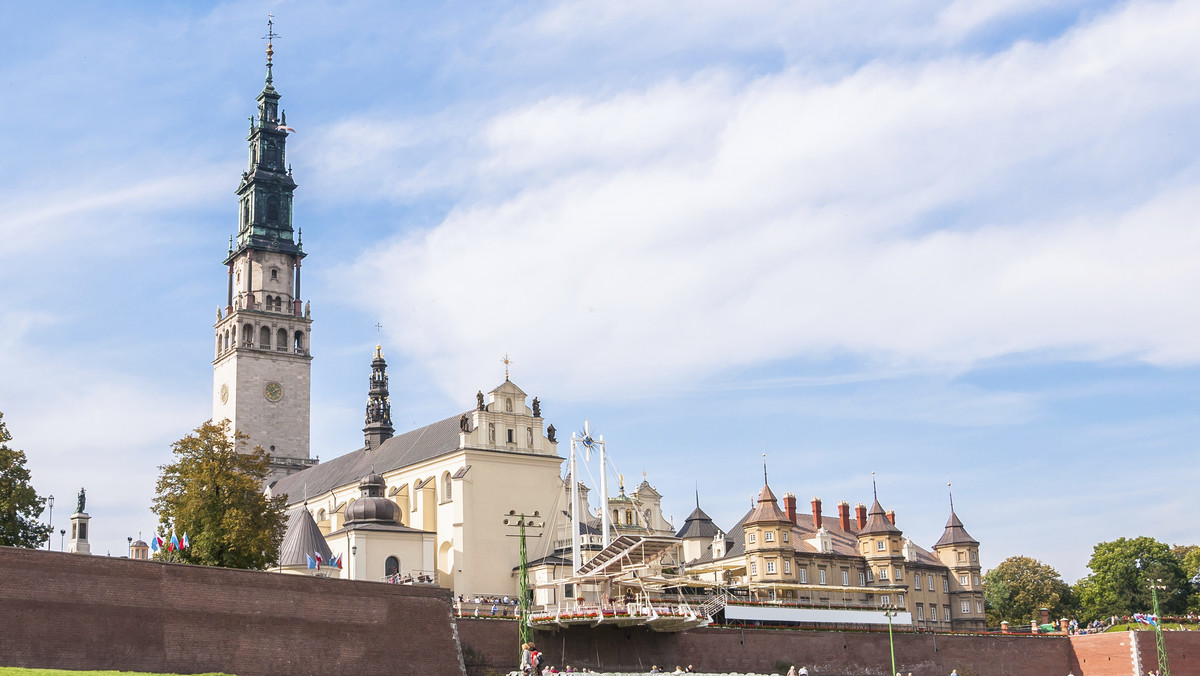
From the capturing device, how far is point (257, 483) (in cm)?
6044

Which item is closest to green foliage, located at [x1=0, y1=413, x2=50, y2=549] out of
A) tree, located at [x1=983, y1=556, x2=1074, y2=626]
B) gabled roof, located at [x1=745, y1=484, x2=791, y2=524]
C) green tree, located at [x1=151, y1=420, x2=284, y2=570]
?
A: green tree, located at [x1=151, y1=420, x2=284, y2=570]

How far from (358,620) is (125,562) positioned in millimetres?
9997

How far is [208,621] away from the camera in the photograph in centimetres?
4497

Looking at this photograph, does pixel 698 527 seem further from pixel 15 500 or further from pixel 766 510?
pixel 15 500

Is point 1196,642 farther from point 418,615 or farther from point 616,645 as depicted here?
point 418,615

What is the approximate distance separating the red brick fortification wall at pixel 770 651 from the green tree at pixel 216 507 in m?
11.8

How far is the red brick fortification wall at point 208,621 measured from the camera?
40812 mm

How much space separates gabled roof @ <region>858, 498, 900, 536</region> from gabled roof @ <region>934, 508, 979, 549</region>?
23.6ft

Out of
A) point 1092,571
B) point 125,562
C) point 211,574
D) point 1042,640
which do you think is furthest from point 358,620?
point 1092,571

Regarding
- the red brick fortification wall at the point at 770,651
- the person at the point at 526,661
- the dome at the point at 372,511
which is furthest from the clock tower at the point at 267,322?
the person at the point at 526,661

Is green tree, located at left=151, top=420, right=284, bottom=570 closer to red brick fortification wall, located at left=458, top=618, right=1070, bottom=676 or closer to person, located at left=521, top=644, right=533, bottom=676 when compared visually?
red brick fortification wall, located at left=458, top=618, right=1070, bottom=676

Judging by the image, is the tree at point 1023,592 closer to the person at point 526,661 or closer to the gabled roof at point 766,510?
the gabled roof at point 766,510

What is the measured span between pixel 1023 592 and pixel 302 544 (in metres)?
Answer: 67.2

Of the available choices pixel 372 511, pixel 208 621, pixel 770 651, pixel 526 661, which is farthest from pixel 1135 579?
pixel 208 621
